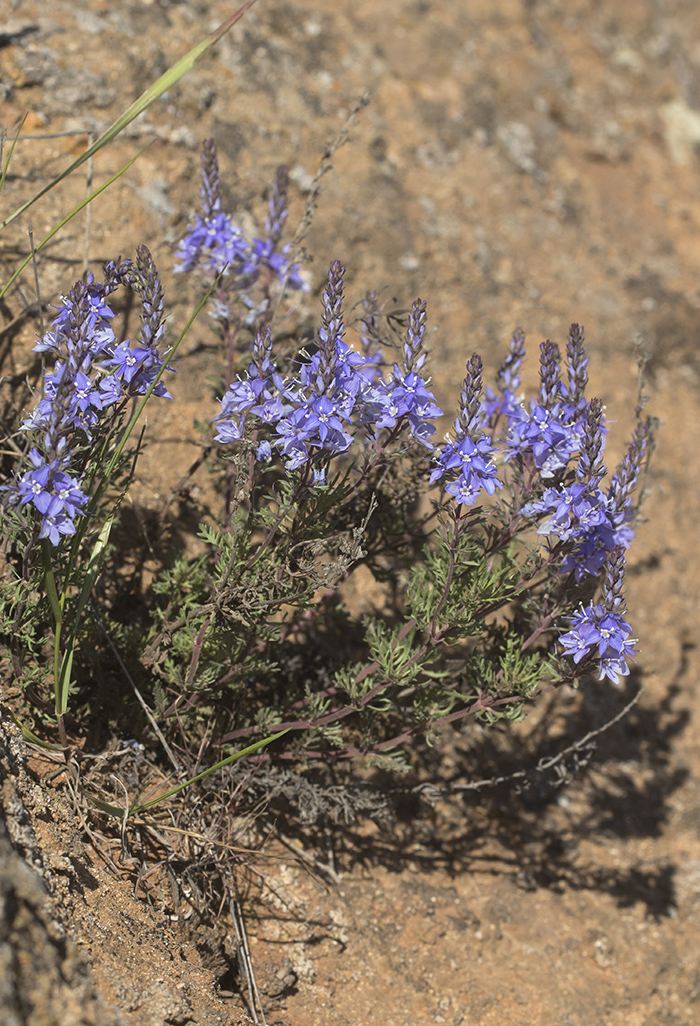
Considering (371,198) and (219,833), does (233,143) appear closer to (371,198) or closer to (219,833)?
(371,198)

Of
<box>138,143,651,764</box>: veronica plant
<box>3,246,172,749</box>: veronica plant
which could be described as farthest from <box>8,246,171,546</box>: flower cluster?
<box>138,143,651,764</box>: veronica plant

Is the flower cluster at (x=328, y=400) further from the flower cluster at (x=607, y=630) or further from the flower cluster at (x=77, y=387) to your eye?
the flower cluster at (x=607, y=630)

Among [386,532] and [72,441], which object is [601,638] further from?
[72,441]

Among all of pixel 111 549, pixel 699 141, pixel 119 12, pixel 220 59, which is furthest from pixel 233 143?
pixel 699 141

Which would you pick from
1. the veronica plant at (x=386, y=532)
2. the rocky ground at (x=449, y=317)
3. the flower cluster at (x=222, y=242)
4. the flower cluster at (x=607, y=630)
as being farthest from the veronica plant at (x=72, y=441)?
the flower cluster at (x=607, y=630)

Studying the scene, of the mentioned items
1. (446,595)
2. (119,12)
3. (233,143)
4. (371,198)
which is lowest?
(446,595)

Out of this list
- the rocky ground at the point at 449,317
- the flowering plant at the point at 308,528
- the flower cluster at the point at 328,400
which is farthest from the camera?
the rocky ground at the point at 449,317
